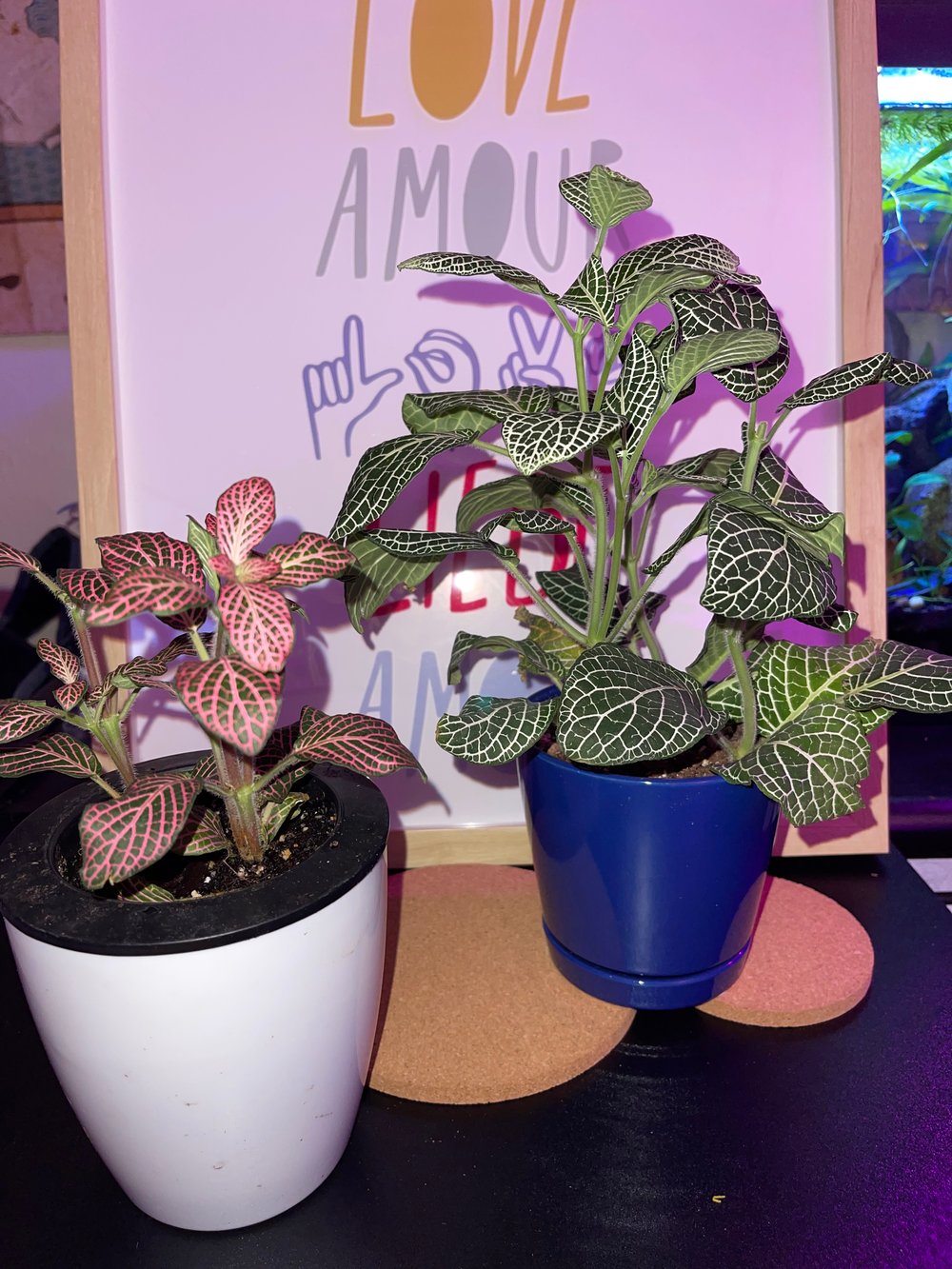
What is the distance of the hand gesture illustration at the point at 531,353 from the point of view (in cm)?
89

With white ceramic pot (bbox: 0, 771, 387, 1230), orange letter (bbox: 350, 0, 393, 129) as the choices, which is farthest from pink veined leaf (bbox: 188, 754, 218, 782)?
orange letter (bbox: 350, 0, 393, 129)

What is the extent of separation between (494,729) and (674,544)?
0.66ft

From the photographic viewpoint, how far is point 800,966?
800 millimetres

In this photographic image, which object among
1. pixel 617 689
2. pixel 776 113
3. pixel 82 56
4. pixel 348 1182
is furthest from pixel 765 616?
pixel 82 56

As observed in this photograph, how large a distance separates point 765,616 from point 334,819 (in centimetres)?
33

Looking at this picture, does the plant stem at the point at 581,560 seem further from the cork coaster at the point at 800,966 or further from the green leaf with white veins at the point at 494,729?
the cork coaster at the point at 800,966

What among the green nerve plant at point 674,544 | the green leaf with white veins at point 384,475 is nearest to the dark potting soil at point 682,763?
the green nerve plant at point 674,544

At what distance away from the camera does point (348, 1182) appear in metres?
0.62

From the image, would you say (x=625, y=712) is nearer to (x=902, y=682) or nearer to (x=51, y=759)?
(x=902, y=682)

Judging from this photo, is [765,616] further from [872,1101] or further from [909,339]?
[909,339]

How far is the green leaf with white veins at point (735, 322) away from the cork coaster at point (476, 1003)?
50cm

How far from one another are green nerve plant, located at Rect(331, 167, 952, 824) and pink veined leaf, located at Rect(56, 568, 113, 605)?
177 millimetres

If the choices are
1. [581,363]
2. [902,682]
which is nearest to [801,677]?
[902,682]

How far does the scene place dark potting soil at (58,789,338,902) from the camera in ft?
1.98
